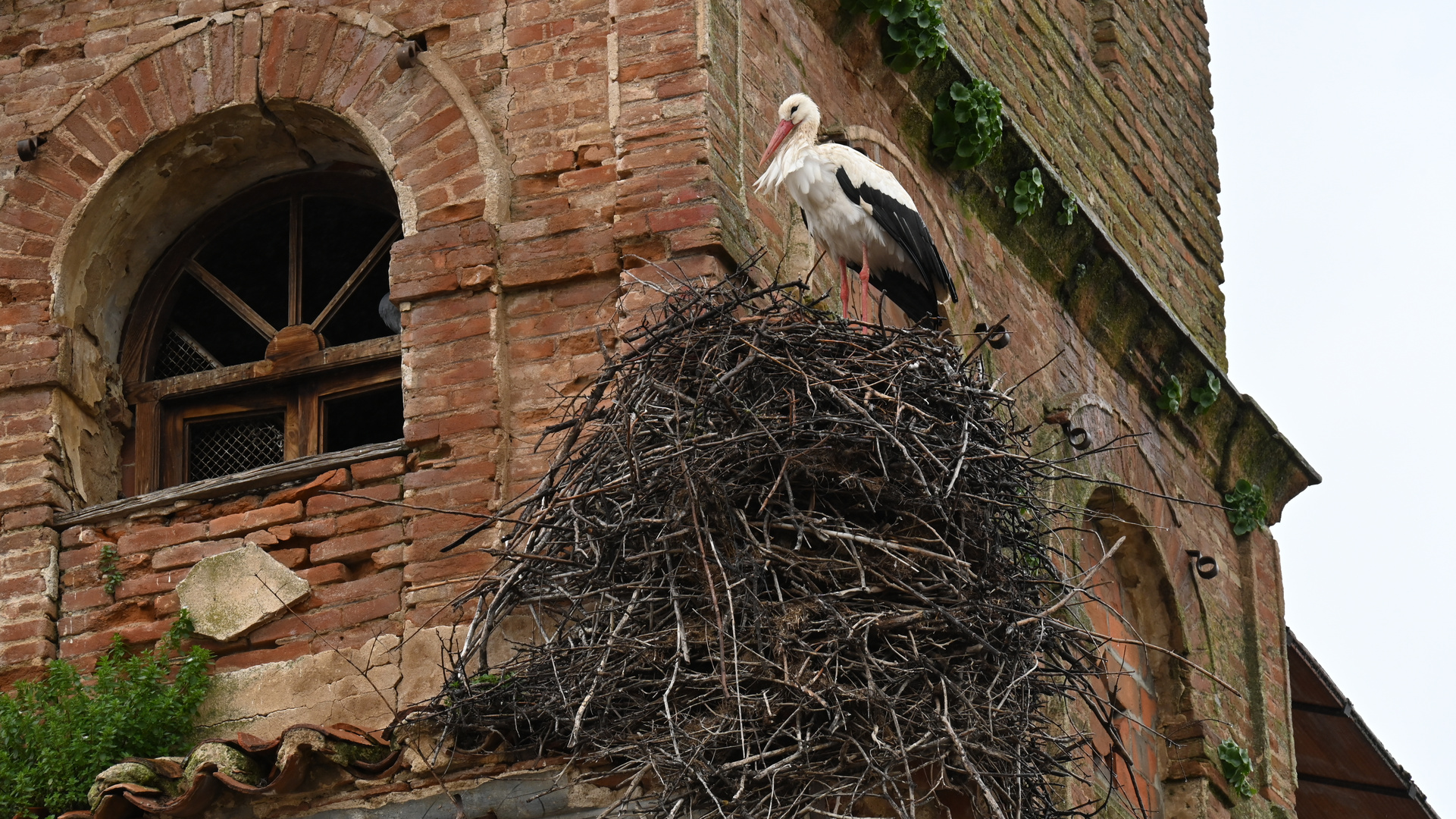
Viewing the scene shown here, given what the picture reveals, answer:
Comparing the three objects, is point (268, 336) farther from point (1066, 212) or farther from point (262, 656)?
point (1066, 212)

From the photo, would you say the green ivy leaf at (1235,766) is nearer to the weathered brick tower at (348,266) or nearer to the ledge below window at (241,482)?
the weathered brick tower at (348,266)

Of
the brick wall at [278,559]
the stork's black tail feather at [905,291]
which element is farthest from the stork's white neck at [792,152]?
the brick wall at [278,559]

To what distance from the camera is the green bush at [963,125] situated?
36.7 feet

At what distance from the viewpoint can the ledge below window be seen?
9.16m

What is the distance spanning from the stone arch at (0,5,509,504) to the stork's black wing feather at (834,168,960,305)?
53.4 inches

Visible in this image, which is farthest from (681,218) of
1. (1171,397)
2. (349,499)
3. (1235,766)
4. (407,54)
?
(1235,766)

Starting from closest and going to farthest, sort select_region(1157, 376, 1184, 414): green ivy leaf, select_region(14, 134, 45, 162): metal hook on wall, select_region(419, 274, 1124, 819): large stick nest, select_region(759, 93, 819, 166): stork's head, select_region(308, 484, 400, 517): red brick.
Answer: select_region(419, 274, 1124, 819): large stick nest < select_region(308, 484, 400, 517): red brick < select_region(759, 93, 819, 166): stork's head < select_region(14, 134, 45, 162): metal hook on wall < select_region(1157, 376, 1184, 414): green ivy leaf

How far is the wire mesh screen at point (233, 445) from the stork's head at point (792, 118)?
218 centimetres

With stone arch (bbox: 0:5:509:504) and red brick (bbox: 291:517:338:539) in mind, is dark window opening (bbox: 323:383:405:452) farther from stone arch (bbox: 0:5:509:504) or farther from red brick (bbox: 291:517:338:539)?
stone arch (bbox: 0:5:509:504)

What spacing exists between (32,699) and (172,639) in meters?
0.53

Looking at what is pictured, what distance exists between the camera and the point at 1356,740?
44.4 ft

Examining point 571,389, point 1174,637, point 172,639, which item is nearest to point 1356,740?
point 1174,637

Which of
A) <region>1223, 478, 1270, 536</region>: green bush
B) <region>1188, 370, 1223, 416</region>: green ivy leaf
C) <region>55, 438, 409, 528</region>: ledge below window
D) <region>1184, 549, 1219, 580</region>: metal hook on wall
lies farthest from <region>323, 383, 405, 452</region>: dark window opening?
<region>1223, 478, 1270, 536</region>: green bush

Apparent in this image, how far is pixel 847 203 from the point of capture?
941cm
